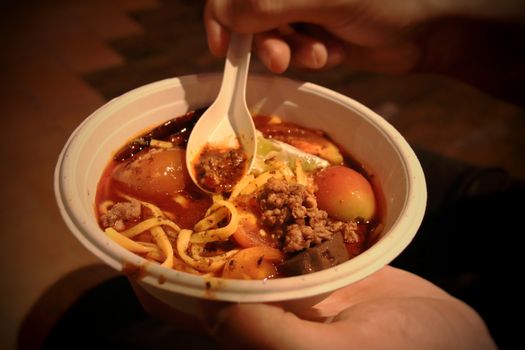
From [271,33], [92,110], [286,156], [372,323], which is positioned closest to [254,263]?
[372,323]

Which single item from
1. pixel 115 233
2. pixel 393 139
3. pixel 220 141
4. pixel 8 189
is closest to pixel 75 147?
pixel 115 233

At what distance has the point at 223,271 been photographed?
1.08 metres

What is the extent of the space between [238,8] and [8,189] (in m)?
1.58

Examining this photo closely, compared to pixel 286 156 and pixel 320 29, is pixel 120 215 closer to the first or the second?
pixel 286 156

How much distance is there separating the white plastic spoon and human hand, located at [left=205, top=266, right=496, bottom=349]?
63 cm

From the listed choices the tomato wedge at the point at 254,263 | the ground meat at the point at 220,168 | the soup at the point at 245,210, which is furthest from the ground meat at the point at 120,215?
the tomato wedge at the point at 254,263

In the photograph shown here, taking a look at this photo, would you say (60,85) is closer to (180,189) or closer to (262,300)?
(180,189)

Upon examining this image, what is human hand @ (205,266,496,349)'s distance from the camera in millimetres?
853

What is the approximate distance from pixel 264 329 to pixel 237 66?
951 millimetres

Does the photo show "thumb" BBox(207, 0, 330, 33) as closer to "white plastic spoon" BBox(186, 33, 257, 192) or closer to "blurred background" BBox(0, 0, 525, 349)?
"white plastic spoon" BBox(186, 33, 257, 192)

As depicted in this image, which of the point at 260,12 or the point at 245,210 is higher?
the point at 260,12

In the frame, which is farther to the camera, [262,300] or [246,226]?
[246,226]

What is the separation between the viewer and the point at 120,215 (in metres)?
1.19

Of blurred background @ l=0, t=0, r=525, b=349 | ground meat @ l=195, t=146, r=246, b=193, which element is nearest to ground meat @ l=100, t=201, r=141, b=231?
ground meat @ l=195, t=146, r=246, b=193
